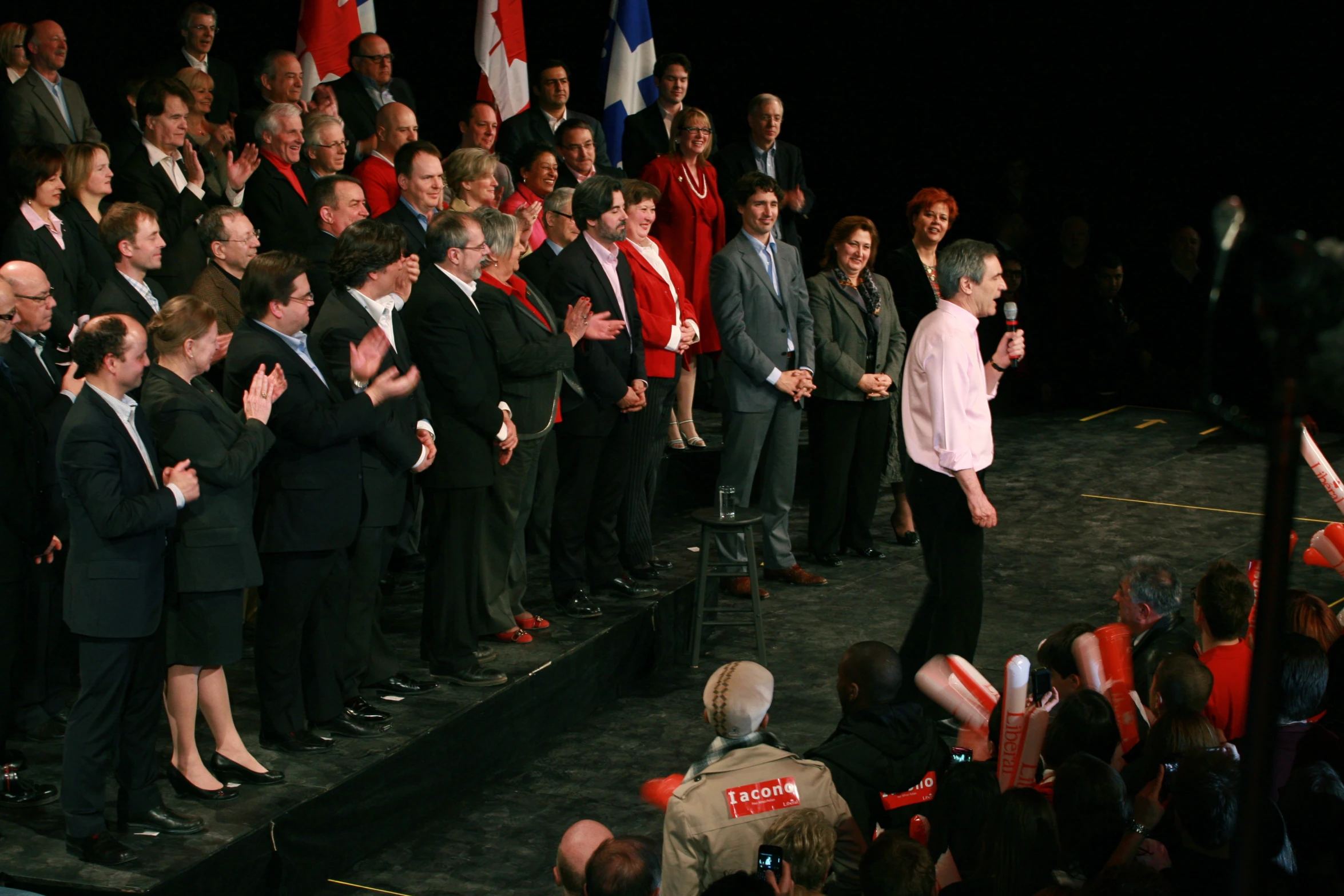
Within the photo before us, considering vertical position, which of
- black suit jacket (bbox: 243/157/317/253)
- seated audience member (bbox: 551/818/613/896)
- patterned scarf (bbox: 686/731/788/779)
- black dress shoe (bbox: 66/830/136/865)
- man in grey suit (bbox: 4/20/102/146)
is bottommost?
black dress shoe (bbox: 66/830/136/865)

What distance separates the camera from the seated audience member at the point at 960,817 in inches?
110

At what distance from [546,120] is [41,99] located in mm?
2289

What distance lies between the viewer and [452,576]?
4.57 metres

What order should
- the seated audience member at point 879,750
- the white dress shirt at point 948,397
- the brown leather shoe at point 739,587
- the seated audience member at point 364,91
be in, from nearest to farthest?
the seated audience member at point 879,750
the white dress shirt at point 948,397
the brown leather shoe at point 739,587
the seated audience member at point 364,91

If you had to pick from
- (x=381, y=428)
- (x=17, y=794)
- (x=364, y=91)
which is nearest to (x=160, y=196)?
(x=364, y=91)

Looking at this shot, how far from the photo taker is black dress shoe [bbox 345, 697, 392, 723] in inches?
165

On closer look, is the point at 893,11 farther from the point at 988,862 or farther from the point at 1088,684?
the point at 988,862

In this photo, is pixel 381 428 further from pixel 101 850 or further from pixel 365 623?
pixel 101 850

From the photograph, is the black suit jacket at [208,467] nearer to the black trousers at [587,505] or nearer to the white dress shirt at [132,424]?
the white dress shirt at [132,424]

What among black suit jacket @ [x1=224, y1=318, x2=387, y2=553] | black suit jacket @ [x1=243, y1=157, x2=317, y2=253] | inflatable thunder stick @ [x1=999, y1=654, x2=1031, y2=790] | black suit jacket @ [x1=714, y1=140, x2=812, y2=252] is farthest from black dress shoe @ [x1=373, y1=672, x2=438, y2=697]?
black suit jacket @ [x1=714, y1=140, x2=812, y2=252]

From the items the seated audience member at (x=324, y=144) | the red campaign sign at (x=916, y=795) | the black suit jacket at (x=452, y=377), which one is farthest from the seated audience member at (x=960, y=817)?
the seated audience member at (x=324, y=144)

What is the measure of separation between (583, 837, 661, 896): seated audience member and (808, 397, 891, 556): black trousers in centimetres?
385

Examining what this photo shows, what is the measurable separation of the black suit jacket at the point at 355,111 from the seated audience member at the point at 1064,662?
4.40 meters

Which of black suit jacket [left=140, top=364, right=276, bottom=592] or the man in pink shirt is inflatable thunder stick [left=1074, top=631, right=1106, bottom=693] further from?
black suit jacket [left=140, top=364, right=276, bottom=592]
